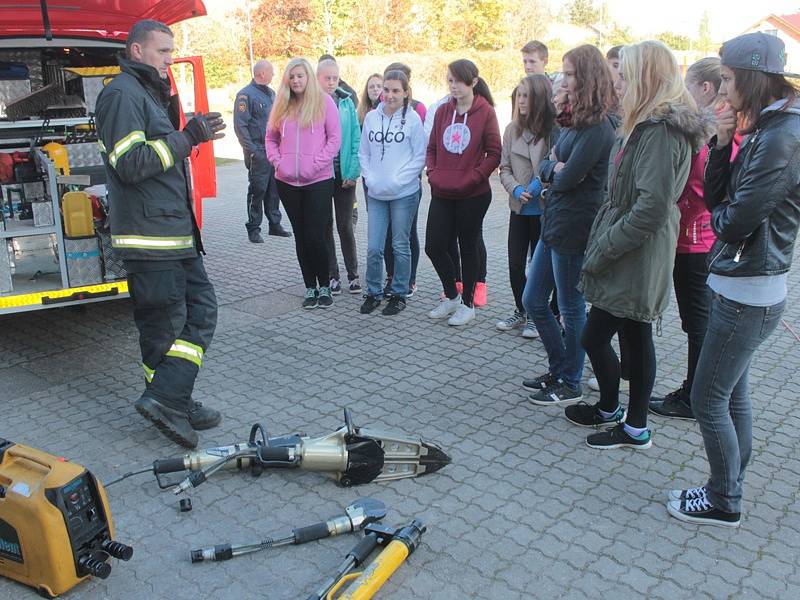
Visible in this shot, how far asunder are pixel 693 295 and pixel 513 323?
181 centimetres

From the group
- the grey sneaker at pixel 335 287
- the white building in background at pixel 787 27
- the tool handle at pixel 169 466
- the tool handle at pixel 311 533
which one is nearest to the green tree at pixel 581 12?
the white building in background at pixel 787 27

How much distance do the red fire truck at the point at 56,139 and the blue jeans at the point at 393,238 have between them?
145 centimetres

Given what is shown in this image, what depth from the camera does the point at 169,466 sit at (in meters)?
3.47

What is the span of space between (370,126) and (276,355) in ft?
6.86

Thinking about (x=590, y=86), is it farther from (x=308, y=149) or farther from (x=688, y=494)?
(x=308, y=149)

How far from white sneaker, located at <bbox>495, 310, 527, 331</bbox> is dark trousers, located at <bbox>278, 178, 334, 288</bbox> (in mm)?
1652

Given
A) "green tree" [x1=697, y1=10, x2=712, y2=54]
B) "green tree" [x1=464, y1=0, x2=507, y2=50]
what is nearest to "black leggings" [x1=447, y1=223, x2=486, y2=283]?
"green tree" [x1=464, y1=0, x2=507, y2=50]

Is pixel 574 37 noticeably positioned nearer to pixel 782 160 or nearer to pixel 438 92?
pixel 438 92

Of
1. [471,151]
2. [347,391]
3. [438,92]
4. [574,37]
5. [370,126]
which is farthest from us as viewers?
[574,37]

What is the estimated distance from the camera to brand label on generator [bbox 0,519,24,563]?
2805mm

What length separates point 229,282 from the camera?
24.2 ft

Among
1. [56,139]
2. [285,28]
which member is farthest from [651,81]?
[285,28]

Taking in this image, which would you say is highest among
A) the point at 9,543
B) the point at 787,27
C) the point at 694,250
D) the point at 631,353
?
the point at 787,27

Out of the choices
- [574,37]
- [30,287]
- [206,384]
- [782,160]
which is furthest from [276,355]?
[574,37]
